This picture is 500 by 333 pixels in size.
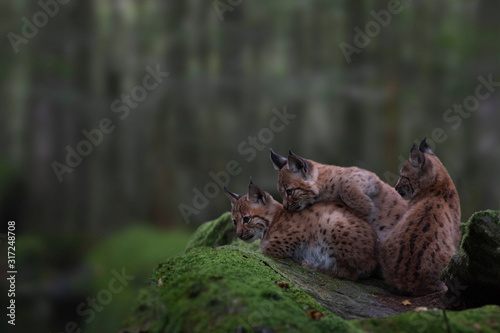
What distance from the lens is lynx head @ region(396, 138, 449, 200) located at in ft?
16.7

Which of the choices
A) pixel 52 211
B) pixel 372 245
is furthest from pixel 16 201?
pixel 372 245

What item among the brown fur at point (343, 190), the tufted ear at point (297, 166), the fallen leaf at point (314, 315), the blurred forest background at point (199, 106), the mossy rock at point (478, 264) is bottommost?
the fallen leaf at point (314, 315)

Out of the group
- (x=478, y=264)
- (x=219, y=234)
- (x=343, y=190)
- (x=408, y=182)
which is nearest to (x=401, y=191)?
Result: (x=408, y=182)

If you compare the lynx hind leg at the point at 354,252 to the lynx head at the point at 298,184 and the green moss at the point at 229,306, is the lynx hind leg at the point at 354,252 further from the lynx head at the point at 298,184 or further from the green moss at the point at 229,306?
the green moss at the point at 229,306

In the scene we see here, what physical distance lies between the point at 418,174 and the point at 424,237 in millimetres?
1082

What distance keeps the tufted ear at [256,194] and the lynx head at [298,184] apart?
0.24 metres

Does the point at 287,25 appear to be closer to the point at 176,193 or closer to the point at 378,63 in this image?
→ the point at 378,63

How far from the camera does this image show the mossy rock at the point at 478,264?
9.87 ft

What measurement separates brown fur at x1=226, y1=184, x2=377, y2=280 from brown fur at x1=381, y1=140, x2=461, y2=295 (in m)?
0.26

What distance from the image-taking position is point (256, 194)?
544 cm

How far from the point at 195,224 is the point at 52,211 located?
3.38m

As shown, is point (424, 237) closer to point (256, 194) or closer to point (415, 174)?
point (415, 174)

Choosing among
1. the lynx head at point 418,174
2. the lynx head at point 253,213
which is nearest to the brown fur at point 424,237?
the lynx head at point 418,174

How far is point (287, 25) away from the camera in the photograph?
11.3 m
